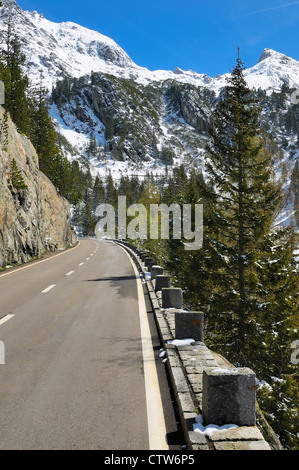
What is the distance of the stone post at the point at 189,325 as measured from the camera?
20.9 feet

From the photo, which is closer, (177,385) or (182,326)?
(177,385)

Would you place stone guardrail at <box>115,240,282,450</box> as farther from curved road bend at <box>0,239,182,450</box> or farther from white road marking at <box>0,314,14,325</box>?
white road marking at <box>0,314,14,325</box>

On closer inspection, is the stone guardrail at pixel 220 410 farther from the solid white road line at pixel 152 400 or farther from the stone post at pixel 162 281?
the stone post at pixel 162 281

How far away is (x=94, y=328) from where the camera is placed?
25.4 ft

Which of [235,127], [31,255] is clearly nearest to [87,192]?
[31,255]

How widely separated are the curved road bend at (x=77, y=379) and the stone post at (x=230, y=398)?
2.01 feet

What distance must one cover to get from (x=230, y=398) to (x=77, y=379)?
2.35 m

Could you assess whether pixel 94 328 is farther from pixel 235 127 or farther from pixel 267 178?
pixel 235 127

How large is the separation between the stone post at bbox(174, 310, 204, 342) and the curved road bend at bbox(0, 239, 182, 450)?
713mm

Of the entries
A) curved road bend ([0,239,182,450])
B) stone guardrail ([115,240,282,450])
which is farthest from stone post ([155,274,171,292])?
stone guardrail ([115,240,282,450])

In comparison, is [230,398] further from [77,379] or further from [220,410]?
[77,379]

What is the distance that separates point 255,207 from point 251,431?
12.9 m

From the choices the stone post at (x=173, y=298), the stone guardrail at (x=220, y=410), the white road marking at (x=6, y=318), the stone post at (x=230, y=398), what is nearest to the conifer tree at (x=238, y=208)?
the stone post at (x=173, y=298)

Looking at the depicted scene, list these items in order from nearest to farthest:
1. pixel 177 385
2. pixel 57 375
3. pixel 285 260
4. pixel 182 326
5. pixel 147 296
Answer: pixel 177 385
pixel 57 375
pixel 182 326
pixel 147 296
pixel 285 260
